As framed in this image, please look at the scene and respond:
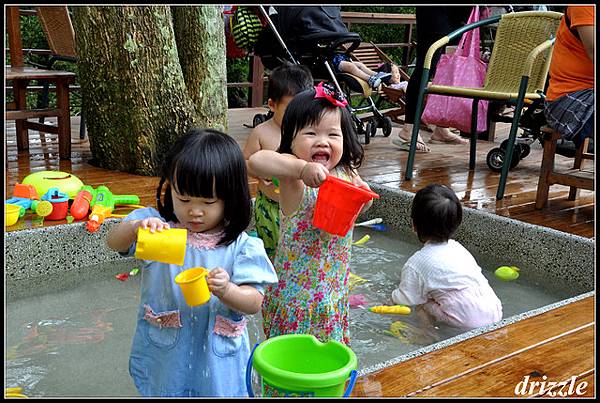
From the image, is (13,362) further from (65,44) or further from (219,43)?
(65,44)

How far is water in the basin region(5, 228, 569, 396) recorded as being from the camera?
2.48 meters

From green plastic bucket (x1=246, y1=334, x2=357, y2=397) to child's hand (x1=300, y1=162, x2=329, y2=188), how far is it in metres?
0.45

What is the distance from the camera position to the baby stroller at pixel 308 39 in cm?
600

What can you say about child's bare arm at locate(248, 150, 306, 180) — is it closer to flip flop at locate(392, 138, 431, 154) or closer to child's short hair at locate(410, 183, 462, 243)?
child's short hair at locate(410, 183, 462, 243)

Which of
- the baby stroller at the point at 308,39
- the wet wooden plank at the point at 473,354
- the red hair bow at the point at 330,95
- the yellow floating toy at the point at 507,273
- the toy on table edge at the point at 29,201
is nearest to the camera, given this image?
the wet wooden plank at the point at 473,354

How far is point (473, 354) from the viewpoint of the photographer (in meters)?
2.12

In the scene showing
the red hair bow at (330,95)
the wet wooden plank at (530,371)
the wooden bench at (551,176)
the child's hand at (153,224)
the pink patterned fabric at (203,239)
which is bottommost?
the wet wooden plank at (530,371)

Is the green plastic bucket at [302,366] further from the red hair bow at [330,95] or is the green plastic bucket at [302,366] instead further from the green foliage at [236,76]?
the green foliage at [236,76]

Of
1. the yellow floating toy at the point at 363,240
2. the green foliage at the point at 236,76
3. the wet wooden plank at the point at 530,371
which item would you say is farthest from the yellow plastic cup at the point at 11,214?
the green foliage at the point at 236,76

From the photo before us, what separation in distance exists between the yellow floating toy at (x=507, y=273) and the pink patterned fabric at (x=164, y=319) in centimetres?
229

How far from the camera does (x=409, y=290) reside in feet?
10.3

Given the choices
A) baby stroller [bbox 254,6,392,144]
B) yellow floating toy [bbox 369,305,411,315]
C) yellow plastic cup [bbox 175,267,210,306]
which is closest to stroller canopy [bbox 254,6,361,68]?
baby stroller [bbox 254,6,392,144]

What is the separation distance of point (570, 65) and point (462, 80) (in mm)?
1784

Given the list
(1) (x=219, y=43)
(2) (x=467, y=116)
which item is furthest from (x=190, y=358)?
(2) (x=467, y=116)
